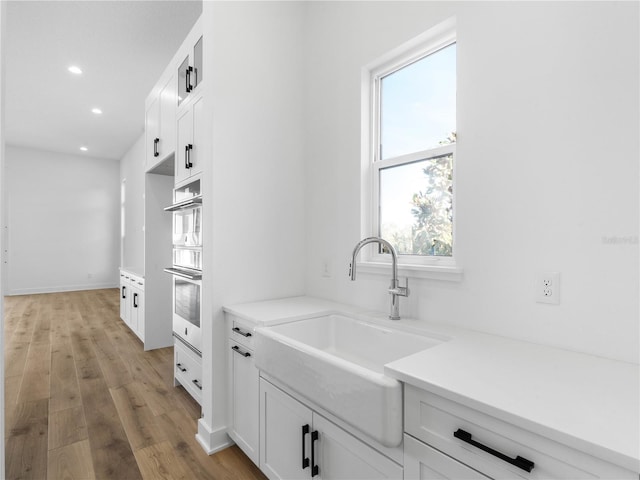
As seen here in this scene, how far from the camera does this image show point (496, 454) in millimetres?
827

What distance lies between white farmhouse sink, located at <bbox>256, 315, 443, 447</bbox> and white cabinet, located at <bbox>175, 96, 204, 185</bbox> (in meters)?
1.32

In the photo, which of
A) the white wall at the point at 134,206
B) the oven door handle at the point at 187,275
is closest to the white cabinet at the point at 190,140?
the oven door handle at the point at 187,275

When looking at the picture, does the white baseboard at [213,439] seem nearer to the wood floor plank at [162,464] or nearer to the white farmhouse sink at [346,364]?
the wood floor plank at [162,464]

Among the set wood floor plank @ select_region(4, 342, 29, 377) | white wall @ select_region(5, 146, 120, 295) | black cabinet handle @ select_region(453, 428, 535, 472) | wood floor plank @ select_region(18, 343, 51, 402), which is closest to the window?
black cabinet handle @ select_region(453, 428, 535, 472)

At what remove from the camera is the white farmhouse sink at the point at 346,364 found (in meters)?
1.04

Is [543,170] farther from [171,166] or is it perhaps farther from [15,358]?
[15,358]

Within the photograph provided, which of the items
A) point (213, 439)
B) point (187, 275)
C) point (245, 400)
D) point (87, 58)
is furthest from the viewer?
point (87, 58)

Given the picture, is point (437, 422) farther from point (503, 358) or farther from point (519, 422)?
point (503, 358)

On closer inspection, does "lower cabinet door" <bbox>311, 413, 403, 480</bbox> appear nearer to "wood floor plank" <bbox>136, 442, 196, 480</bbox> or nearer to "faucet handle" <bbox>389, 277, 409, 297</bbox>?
"faucet handle" <bbox>389, 277, 409, 297</bbox>

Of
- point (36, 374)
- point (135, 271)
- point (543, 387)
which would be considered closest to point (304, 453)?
point (543, 387)

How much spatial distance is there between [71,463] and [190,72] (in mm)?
2534

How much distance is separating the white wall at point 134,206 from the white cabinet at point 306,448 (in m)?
5.10

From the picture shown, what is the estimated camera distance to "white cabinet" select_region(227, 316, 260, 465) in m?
1.76

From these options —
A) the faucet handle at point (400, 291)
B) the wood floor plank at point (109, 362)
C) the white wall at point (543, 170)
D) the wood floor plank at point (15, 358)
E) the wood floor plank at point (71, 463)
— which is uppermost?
the white wall at point (543, 170)
